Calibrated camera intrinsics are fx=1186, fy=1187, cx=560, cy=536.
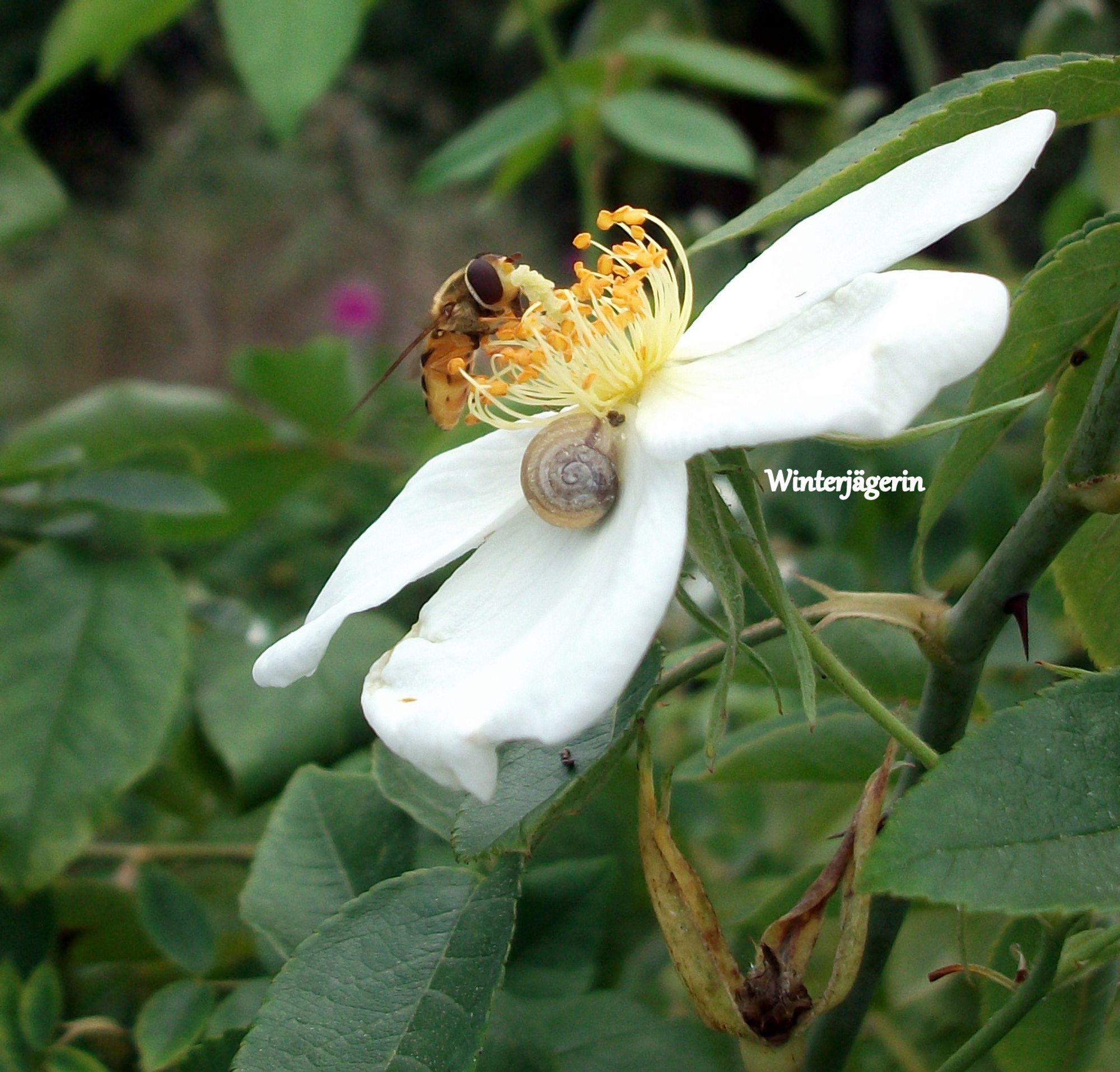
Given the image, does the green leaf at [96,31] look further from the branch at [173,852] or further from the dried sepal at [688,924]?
the dried sepal at [688,924]

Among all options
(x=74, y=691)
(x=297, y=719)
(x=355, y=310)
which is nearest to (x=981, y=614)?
(x=297, y=719)

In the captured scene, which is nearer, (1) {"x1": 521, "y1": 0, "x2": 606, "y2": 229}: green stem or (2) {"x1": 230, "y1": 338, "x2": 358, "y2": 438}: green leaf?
(1) {"x1": 521, "y1": 0, "x2": 606, "y2": 229}: green stem

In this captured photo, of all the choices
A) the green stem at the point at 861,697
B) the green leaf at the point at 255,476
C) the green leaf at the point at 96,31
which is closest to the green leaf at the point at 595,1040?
the green stem at the point at 861,697

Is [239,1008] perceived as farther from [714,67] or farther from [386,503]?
[714,67]

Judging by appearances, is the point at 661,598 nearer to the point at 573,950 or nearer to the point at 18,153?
the point at 573,950

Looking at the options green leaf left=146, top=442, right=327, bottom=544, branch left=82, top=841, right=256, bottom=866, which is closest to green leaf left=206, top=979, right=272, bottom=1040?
branch left=82, top=841, right=256, bottom=866

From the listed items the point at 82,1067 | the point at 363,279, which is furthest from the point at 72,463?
the point at 363,279

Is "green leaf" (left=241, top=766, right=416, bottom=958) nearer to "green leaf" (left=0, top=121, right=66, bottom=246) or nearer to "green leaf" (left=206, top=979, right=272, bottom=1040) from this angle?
"green leaf" (left=206, top=979, right=272, bottom=1040)

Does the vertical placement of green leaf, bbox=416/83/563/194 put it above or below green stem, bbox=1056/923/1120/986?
above
